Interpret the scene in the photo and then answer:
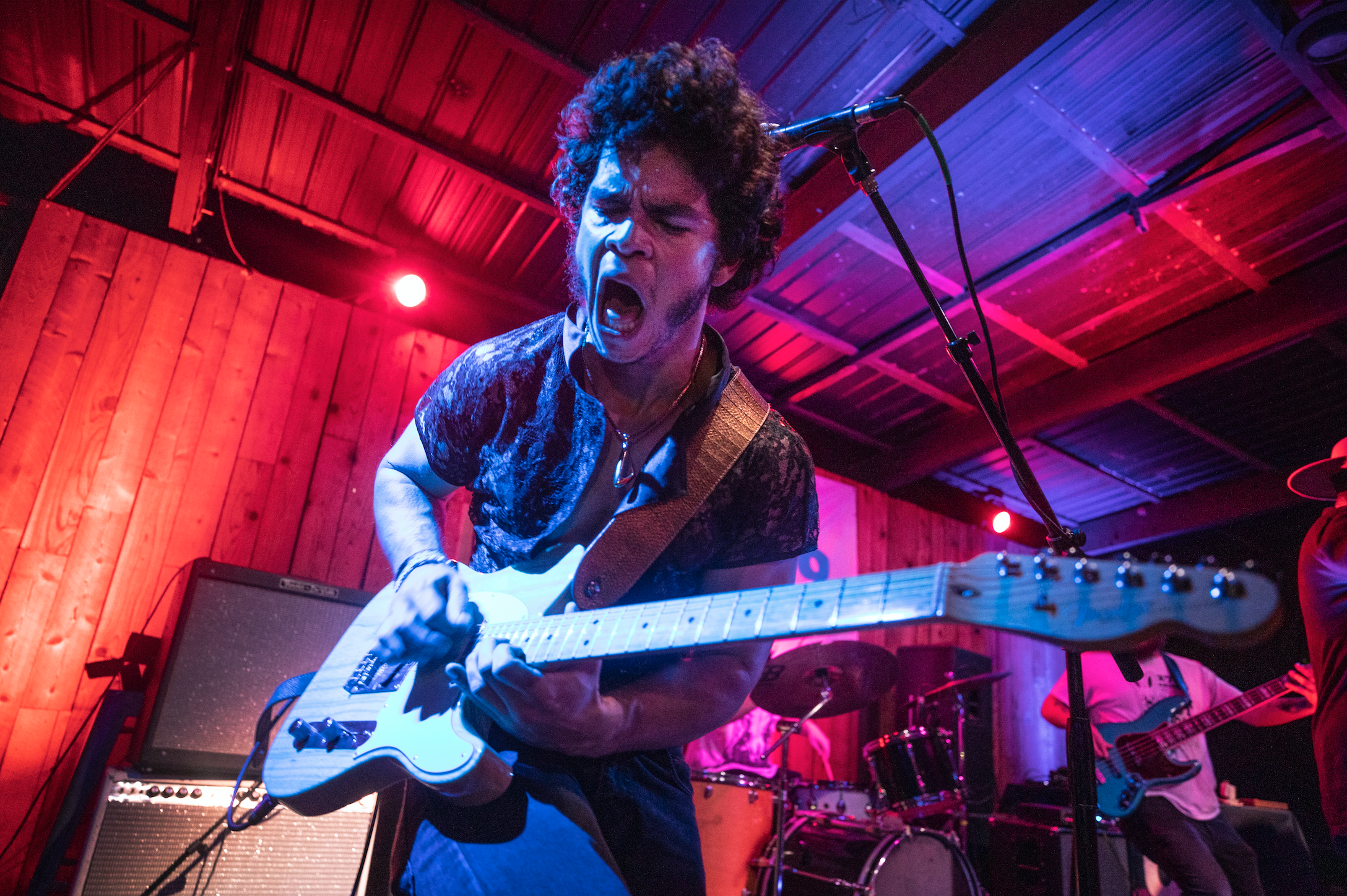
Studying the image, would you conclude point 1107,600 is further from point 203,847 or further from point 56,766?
point 56,766

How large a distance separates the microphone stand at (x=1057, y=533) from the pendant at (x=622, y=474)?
0.91 metres

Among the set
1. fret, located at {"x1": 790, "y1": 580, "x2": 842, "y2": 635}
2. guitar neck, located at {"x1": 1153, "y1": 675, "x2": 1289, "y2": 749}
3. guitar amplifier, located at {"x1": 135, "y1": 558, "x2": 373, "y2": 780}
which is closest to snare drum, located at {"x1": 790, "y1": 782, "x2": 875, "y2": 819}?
guitar neck, located at {"x1": 1153, "y1": 675, "x2": 1289, "y2": 749}

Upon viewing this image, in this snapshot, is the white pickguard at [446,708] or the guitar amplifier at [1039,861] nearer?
the white pickguard at [446,708]

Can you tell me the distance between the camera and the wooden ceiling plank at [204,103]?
421 cm

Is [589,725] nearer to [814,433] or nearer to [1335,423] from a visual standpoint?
[814,433]

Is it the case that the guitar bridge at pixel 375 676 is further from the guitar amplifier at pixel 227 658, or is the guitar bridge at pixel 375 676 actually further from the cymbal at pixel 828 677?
the cymbal at pixel 828 677

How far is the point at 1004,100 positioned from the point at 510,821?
4.67 meters

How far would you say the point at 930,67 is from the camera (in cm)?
439

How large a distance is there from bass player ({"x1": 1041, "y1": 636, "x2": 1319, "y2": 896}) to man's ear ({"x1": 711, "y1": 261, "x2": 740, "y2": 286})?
3.51m

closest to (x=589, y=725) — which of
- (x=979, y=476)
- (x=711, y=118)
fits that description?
(x=711, y=118)

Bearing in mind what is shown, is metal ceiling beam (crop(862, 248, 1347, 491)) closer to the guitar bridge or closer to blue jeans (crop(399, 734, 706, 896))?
blue jeans (crop(399, 734, 706, 896))

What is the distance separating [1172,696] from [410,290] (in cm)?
617

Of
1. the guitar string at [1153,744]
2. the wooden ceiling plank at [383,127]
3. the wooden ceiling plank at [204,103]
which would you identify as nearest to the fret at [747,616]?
the wooden ceiling plank at [204,103]

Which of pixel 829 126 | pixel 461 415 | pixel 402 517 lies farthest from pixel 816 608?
pixel 829 126
